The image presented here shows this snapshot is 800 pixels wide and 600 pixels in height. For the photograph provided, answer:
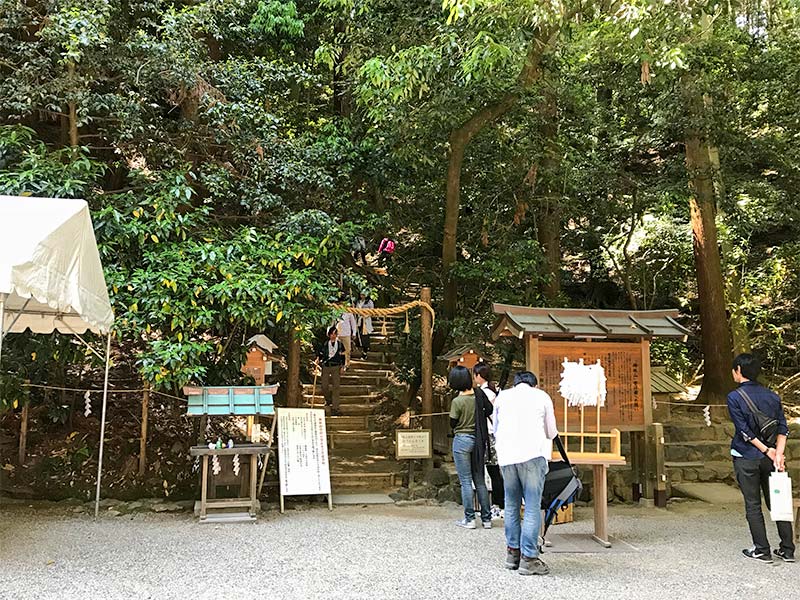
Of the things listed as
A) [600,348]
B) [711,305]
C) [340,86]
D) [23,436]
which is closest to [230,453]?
[23,436]

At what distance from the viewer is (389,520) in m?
7.30

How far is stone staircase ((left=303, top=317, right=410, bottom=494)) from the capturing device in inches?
368

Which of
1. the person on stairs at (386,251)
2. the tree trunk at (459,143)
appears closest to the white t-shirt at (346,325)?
the person on stairs at (386,251)

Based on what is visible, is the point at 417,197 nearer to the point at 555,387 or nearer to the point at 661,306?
the point at 555,387

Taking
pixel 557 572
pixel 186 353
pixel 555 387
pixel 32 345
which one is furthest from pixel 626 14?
pixel 32 345

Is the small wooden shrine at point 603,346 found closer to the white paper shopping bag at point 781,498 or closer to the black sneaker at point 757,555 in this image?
the black sneaker at point 757,555

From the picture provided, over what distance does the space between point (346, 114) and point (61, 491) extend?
24.9ft

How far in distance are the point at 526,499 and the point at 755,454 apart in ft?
7.19

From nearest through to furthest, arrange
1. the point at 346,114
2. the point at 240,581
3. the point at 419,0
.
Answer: the point at 240,581, the point at 419,0, the point at 346,114

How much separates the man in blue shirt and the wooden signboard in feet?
5.59

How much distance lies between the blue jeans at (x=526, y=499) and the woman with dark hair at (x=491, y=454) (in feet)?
1.09

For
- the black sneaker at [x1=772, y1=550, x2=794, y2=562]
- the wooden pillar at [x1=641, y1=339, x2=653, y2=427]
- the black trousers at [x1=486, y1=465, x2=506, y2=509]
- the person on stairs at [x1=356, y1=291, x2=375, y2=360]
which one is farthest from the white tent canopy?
the person on stairs at [x1=356, y1=291, x2=375, y2=360]

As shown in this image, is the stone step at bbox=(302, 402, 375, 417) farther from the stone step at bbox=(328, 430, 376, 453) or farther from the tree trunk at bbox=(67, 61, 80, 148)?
the tree trunk at bbox=(67, 61, 80, 148)

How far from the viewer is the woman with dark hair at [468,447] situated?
676 cm
